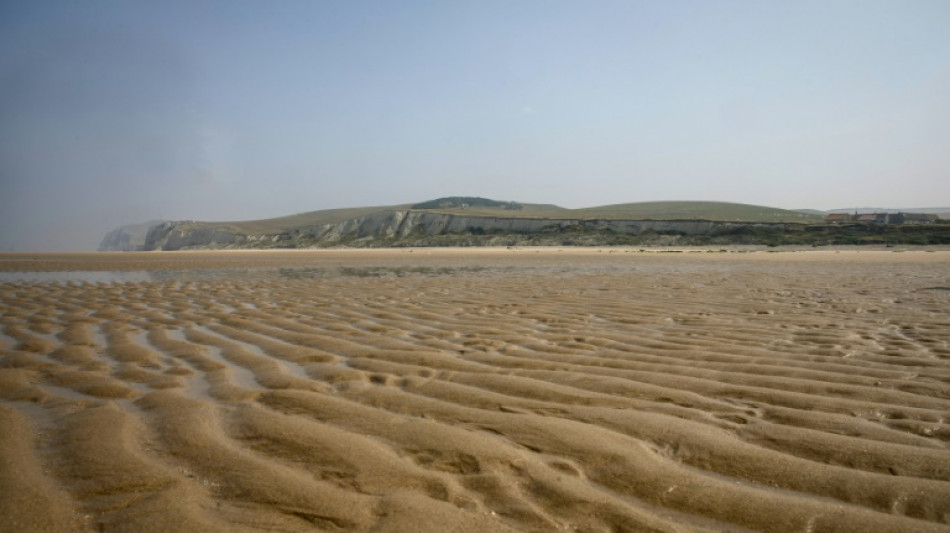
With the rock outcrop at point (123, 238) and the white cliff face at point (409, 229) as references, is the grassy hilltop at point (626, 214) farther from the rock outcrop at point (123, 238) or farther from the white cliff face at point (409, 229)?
the rock outcrop at point (123, 238)

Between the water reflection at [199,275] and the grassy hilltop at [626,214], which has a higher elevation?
the grassy hilltop at [626,214]

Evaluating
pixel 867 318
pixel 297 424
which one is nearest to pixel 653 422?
pixel 297 424

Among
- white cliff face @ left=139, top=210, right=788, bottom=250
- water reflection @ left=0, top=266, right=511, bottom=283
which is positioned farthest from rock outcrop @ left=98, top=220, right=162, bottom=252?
water reflection @ left=0, top=266, right=511, bottom=283

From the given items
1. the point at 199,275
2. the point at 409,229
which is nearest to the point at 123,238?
the point at 409,229

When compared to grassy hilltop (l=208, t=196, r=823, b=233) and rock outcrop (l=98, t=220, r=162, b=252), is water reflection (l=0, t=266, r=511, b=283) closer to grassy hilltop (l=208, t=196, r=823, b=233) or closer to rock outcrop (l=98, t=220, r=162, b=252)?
grassy hilltop (l=208, t=196, r=823, b=233)

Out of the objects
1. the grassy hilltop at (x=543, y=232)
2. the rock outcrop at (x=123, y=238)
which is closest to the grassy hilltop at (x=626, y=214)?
the grassy hilltop at (x=543, y=232)

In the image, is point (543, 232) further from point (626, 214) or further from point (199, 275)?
point (199, 275)

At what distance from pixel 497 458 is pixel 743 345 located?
3.48 meters

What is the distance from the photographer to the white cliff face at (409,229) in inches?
2101

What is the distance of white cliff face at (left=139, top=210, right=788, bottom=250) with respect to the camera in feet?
175

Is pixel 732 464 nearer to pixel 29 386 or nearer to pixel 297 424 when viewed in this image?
pixel 297 424

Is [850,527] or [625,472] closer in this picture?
[850,527]

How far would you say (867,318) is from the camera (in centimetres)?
675

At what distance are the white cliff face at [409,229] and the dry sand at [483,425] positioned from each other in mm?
47958
